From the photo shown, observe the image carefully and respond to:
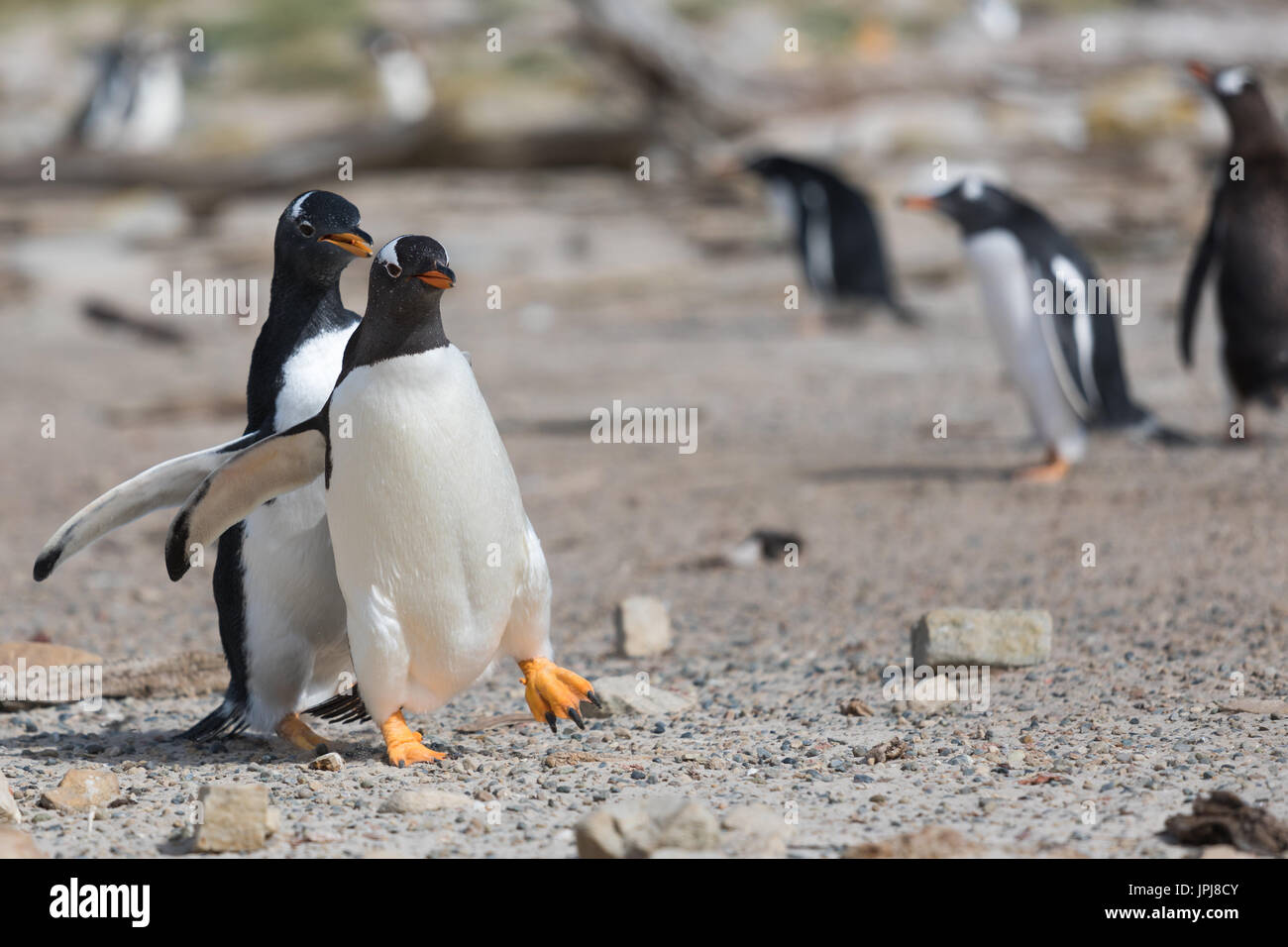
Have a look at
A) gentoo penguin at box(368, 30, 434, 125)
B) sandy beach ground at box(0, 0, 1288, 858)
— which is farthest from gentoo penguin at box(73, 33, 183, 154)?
sandy beach ground at box(0, 0, 1288, 858)

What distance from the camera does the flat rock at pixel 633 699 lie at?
397cm

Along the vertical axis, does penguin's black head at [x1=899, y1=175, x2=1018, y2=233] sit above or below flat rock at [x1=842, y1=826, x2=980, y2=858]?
above

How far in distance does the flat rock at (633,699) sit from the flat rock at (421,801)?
74 cm

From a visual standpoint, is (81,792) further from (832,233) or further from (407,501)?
(832,233)

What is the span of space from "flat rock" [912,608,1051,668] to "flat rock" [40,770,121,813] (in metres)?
2.07

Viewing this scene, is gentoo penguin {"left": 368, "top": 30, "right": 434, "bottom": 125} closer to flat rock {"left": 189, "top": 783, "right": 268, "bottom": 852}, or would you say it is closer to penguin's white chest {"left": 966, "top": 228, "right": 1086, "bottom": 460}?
penguin's white chest {"left": 966, "top": 228, "right": 1086, "bottom": 460}

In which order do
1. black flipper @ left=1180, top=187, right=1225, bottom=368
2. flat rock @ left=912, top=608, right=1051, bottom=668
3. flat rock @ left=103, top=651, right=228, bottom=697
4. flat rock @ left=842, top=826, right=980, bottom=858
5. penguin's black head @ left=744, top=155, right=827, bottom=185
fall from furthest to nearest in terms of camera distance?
penguin's black head @ left=744, top=155, right=827, bottom=185 < black flipper @ left=1180, top=187, right=1225, bottom=368 < flat rock @ left=103, top=651, right=228, bottom=697 < flat rock @ left=912, top=608, right=1051, bottom=668 < flat rock @ left=842, top=826, right=980, bottom=858

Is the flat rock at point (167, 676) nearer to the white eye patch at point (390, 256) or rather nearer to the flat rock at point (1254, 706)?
the white eye patch at point (390, 256)

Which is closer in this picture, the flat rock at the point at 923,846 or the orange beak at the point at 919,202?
the flat rock at the point at 923,846

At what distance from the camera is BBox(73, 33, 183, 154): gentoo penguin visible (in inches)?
923

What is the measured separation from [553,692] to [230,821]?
0.94 metres

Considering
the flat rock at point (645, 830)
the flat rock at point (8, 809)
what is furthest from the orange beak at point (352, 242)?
the flat rock at point (645, 830)

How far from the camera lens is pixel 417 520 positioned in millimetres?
3490

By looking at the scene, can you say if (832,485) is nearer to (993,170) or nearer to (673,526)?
(673,526)
